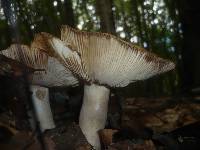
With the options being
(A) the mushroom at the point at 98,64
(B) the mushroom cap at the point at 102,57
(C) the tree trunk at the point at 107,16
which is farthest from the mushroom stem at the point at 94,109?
(C) the tree trunk at the point at 107,16

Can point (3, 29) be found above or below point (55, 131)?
above

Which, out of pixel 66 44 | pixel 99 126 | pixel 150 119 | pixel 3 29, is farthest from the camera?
pixel 3 29

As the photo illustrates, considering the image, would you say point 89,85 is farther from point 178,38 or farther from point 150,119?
point 178,38

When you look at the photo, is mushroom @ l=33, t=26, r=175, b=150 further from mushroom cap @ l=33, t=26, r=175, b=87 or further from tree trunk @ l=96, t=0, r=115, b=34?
tree trunk @ l=96, t=0, r=115, b=34

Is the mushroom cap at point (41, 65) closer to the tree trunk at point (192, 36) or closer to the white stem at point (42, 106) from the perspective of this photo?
the white stem at point (42, 106)

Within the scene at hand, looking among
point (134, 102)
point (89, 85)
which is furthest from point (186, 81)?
point (89, 85)

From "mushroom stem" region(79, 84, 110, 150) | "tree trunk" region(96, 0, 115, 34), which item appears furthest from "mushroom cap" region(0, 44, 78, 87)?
"tree trunk" region(96, 0, 115, 34)
